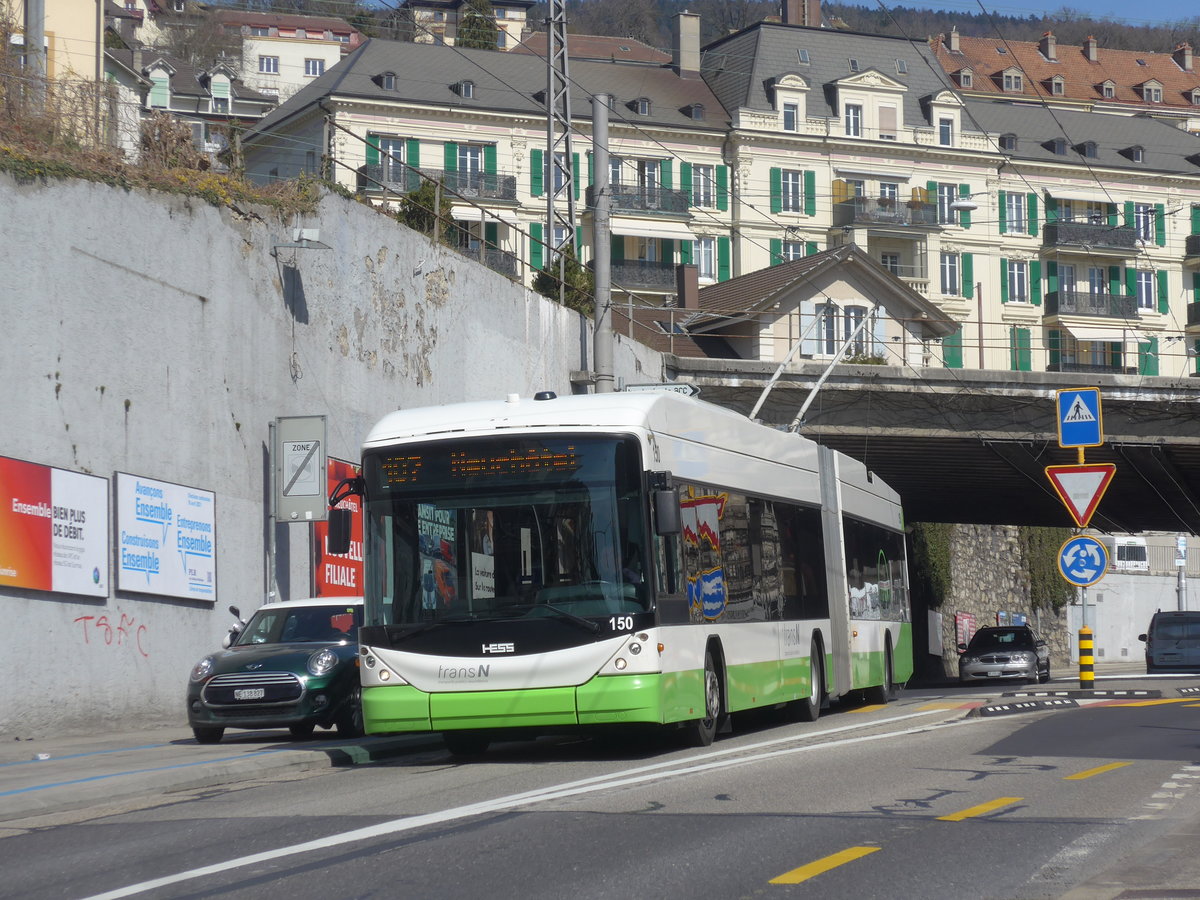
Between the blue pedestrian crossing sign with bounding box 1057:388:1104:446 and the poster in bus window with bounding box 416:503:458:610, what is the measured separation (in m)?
13.0

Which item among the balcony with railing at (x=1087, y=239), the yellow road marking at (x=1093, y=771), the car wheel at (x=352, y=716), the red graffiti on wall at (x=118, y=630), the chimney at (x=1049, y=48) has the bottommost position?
the yellow road marking at (x=1093, y=771)

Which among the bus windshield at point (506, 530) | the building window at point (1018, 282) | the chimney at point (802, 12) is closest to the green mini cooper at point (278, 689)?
the bus windshield at point (506, 530)

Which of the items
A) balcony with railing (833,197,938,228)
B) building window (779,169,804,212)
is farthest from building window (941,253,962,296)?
building window (779,169,804,212)

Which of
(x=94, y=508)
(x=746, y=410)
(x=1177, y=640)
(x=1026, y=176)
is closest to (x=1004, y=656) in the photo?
(x=1177, y=640)

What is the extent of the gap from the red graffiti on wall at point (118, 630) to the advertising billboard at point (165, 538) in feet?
1.24

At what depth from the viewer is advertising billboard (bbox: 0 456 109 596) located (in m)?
16.7

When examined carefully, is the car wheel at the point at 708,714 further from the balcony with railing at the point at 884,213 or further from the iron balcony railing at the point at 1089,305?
the iron balcony railing at the point at 1089,305

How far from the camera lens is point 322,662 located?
16.8 metres

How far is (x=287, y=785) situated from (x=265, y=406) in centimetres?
969

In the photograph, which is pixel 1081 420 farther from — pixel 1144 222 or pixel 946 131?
pixel 1144 222

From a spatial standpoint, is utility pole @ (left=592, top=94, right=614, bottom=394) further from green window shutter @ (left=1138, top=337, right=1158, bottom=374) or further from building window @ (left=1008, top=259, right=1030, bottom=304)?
building window @ (left=1008, top=259, right=1030, bottom=304)

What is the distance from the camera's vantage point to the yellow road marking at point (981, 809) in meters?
9.73

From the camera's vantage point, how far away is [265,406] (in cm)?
2156

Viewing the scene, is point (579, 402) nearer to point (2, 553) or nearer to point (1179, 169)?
point (2, 553)
